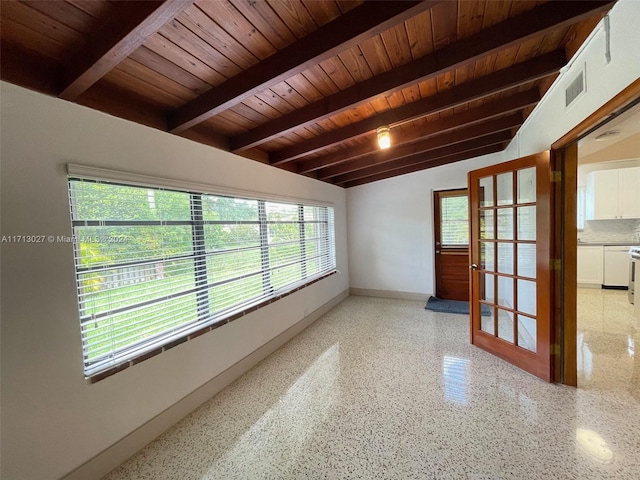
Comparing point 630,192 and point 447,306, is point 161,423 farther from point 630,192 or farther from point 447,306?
point 630,192

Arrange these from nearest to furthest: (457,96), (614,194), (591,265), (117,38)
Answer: (117,38)
(457,96)
(614,194)
(591,265)

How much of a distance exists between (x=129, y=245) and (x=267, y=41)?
1542 millimetres

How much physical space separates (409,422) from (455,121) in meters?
2.87

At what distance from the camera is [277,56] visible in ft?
4.89

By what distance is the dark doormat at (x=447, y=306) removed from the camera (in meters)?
4.15

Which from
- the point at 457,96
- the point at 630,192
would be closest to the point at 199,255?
the point at 457,96

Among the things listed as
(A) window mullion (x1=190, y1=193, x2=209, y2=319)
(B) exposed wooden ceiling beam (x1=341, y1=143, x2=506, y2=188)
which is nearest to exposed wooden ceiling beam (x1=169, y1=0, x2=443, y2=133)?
(A) window mullion (x1=190, y1=193, x2=209, y2=319)

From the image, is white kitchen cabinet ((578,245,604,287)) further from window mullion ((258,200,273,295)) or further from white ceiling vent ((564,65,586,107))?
window mullion ((258,200,273,295))

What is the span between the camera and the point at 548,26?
1430 mm

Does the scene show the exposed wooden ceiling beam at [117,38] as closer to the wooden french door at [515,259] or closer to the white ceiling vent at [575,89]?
the white ceiling vent at [575,89]

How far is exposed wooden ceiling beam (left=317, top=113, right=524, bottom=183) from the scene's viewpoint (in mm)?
3027

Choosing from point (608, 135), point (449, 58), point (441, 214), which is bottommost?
point (441, 214)

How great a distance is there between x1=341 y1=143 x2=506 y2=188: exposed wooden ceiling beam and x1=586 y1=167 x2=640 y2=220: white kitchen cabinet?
2.71 m

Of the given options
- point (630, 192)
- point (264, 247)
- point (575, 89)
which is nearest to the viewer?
point (575, 89)
